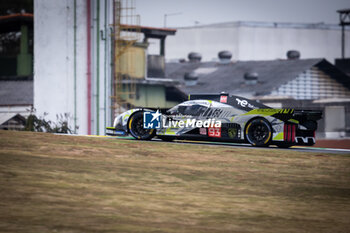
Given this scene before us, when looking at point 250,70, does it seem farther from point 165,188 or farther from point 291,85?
point 165,188

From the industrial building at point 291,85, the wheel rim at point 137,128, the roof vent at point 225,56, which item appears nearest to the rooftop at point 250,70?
the industrial building at point 291,85

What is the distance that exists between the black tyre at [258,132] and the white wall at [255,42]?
217 feet

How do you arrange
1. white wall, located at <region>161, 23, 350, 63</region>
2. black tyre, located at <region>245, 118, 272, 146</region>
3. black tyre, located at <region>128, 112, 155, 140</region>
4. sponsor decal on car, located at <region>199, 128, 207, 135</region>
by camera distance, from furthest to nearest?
white wall, located at <region>161, 23, 350, 63</region>
black tyre, located at <region>128, 112, 155, 140</region>
sponsor decal on car, located at <region>199, 128, 207, 135</region>
black tyre, located at <region>245, 118, 272, 146</region>

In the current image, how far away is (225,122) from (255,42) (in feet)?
225

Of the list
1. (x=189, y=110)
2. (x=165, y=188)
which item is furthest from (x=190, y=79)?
(x=165, y=188)

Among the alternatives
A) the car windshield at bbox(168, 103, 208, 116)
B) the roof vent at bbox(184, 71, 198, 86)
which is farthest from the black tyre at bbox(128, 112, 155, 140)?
the roof vent at bbox(184, 71, 198, 86)

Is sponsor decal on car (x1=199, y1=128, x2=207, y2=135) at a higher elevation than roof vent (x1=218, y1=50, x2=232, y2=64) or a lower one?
lower

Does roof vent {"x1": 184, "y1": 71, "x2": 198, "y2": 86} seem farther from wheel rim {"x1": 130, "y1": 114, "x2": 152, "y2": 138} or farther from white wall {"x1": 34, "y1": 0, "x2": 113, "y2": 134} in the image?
wheel rim {"x1": 130, "y1": 114, "x2": 152, "y2": 138}

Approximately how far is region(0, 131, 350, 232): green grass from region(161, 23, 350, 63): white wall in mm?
68070

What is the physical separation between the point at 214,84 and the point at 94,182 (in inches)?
1797

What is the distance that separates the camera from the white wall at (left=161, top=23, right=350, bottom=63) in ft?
274

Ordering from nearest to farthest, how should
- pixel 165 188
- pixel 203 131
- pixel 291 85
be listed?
pixel 165 188
pixel 203 131
pixel 291 85

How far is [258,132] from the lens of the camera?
1633cm

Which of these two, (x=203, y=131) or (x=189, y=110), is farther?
(x=189, y=110)
